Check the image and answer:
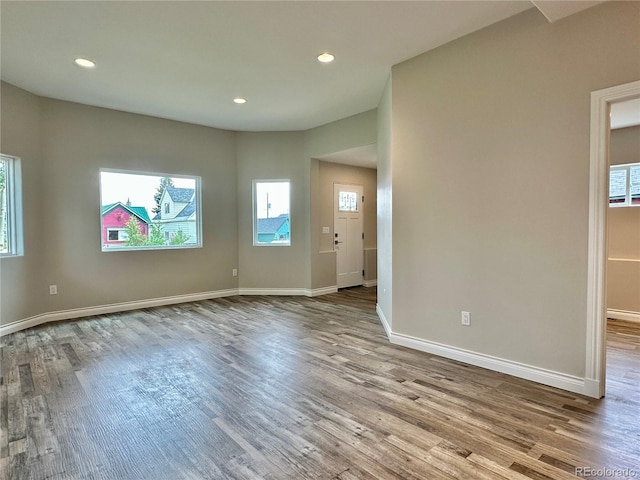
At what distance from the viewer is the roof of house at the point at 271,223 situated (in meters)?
6.38

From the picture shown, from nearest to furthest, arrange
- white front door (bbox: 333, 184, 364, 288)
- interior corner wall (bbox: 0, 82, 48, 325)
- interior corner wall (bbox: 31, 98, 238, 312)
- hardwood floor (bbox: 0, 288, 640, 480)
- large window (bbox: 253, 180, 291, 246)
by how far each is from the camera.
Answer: hardwood floor (bbox: 0, 288, 640, 480), interior corner wall (bbox: 0, 82, 48, 325), interior corner wall (bbox: 31, 98, 238, 312), large window (bbox: 253, 180, 291, 246), white front door (bbox: 333, 184, 364, 288)

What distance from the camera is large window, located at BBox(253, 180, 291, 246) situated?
6371 mm

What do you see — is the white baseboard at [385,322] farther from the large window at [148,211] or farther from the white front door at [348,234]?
the large window at [148,211]

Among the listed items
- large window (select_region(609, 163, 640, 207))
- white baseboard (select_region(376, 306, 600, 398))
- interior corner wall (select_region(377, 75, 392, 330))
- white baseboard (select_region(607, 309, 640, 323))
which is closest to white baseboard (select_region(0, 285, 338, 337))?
interior corner wall (select_region(377, 75, 392, 330))

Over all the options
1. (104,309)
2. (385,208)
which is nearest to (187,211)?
(104,309)

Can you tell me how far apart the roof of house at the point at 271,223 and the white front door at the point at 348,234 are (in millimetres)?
999

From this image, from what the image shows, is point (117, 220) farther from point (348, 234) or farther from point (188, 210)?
point (348, 234)

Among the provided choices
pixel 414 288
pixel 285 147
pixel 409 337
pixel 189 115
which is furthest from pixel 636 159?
pixel 189 115

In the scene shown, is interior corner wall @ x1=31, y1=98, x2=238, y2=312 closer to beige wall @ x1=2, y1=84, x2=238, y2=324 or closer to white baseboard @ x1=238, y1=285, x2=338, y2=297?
beige wall @ x1=2, y1=84, x2=238, y2=324

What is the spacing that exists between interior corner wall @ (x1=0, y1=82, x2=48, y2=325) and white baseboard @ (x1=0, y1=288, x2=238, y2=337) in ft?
0.27

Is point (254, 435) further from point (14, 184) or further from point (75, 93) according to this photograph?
point (75, 93)

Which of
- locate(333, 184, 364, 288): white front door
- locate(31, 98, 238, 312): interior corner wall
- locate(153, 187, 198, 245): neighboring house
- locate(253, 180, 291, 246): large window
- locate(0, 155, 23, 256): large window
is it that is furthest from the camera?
locate(333, 184, 364, 288): white front door

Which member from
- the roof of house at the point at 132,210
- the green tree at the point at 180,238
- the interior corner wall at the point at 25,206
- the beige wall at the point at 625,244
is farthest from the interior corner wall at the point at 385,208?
the interior corner wall at the point at 25,206

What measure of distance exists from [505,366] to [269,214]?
182 inches
